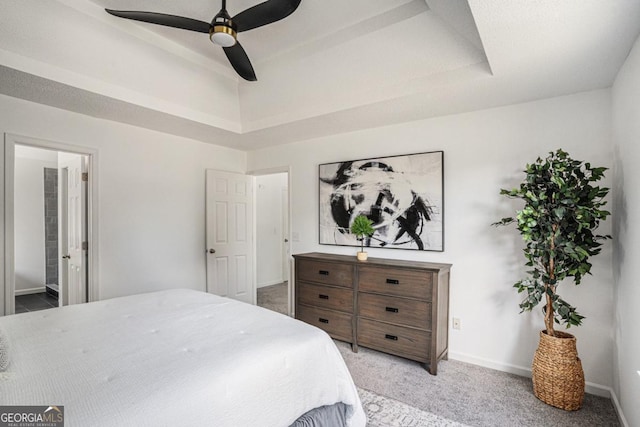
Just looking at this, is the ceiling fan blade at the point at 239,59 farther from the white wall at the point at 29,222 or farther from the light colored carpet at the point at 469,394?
the white wall at the point at 29,222

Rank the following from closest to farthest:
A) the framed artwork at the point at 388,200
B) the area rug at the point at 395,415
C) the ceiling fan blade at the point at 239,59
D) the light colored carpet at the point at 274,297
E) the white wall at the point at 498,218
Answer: the area rug at the point at 395,415, the ceiling fan blade at the point at 239,59, the white wall at the point at 498,218, the framed artwork at the point at 388,200, the light colored carpet at the point at 274,297

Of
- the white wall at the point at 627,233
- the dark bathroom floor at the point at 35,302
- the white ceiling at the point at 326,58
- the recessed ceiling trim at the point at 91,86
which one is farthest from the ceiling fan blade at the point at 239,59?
the dark bathroom floor at the point at 35,302

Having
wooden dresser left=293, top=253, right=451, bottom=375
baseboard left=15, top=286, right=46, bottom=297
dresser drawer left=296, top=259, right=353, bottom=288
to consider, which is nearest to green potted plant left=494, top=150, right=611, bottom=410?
wooden dresser left=293, top=253, right=451, bottom=375

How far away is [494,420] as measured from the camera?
2141mm

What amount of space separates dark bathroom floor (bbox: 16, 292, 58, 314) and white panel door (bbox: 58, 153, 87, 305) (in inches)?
48.4

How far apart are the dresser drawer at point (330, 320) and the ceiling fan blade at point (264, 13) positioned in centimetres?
263

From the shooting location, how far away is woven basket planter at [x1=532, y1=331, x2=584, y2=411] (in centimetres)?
222

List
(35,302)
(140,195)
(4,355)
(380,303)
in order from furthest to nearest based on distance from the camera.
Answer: (35,302), (140,195), (380,303), (4,355)

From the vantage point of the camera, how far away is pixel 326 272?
3.43m

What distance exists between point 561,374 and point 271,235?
5.03 metres

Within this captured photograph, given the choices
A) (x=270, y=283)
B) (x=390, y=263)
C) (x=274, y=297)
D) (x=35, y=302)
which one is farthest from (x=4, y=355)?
(x=270, y=283)

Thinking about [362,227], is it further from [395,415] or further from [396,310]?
[395,415]

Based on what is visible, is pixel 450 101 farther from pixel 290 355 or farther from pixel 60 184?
pixel 60 184

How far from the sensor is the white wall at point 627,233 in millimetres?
1833
